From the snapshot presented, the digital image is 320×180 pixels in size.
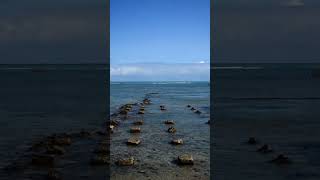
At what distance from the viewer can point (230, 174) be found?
20.8 m

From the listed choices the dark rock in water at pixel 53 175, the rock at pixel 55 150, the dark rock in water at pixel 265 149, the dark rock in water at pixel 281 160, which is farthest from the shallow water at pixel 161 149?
the dark rock in water at pixel 281 160

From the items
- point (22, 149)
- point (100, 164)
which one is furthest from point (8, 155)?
point (100, 164)

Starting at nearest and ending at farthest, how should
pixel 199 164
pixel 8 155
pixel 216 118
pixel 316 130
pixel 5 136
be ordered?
pixel 199 164 < pixel 8 155 < pixel 5 136 < pixel 316 130 < pixel 216 118

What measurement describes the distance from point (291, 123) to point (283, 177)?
1960 centimetres

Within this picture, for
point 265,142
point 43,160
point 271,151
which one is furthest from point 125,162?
point 265,142

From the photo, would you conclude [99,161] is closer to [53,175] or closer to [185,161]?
[53,175]

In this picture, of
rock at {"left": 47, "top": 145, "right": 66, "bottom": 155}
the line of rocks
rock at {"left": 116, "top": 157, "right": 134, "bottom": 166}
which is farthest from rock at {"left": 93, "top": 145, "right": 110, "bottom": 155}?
the line of rocks

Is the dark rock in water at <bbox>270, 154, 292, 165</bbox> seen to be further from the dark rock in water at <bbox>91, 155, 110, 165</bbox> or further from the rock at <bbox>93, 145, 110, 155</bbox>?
the rock at <bbox>93, 145, 110, 155</bbox>

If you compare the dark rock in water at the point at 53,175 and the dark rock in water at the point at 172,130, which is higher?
the dark rock in water at the point at 172,130

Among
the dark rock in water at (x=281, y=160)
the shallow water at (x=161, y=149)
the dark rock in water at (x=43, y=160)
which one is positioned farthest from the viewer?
the dark rock in water at (x=281, y=160)

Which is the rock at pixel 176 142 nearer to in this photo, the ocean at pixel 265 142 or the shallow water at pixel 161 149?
the shallow water at pixel 161 149

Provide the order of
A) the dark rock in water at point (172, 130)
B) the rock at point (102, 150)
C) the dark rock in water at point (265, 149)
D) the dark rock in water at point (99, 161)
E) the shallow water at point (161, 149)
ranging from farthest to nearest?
the dark rock in water at point (172, 130), the dark rock in water at point (265, 149), the rock at point (102, 150), the dark rock in water at point (99, 161), the shallow water at point (161, 149)

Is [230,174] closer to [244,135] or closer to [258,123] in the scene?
[244,135]

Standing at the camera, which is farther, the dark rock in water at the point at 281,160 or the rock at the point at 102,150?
the rock at the point at 102,150
